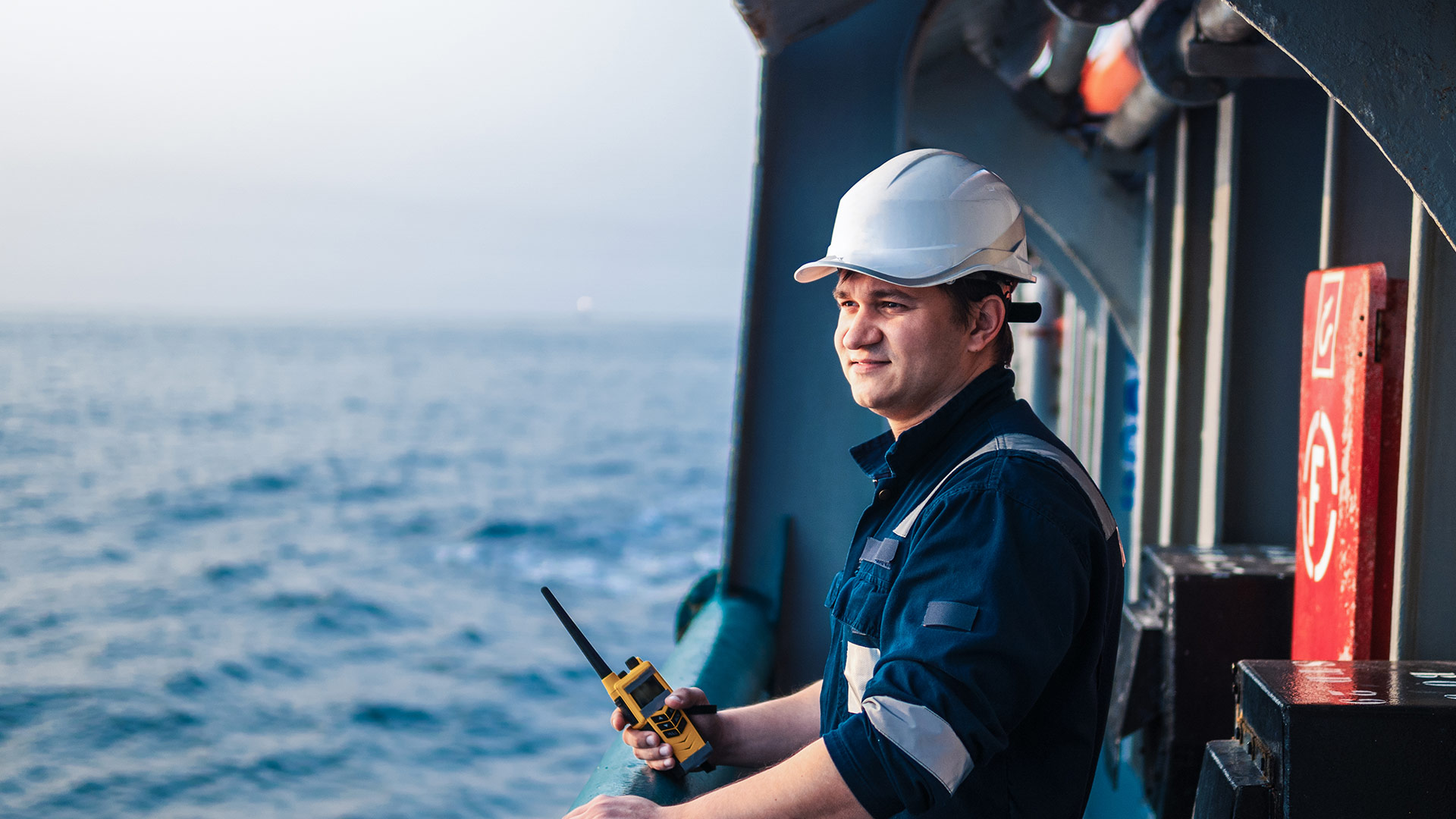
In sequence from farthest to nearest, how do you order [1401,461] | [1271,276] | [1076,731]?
[1271,276] < [1401,461] < [1076,731]

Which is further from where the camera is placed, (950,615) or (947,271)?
(947,271)

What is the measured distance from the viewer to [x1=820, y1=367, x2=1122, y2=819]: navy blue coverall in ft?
4.60

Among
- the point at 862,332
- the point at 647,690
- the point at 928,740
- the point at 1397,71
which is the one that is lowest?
the point at 647,690

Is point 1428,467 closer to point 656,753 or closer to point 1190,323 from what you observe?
point 656,753

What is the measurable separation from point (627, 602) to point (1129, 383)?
17.1m

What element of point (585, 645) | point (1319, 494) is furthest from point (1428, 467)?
Answer: point (585, 645)

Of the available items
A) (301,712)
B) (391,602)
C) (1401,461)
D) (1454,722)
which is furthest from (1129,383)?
(391,602)

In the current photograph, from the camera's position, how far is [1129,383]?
6.86 metres

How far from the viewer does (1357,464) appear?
229 cm

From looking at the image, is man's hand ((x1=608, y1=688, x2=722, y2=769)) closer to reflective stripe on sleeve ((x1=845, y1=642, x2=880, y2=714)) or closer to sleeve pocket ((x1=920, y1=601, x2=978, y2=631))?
reflective stripe on sleeve ((x1=845, y1=642, x2=880, y2=714))

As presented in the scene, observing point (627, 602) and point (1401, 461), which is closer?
point (1401, 461)

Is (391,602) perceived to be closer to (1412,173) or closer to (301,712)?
(301,712)

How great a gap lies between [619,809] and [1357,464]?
1.59 meters

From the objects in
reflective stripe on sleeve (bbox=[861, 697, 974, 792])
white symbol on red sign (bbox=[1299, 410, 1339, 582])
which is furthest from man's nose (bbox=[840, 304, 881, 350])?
white symbol on red sign (bbox=[1299, 410, 1339, 582])
